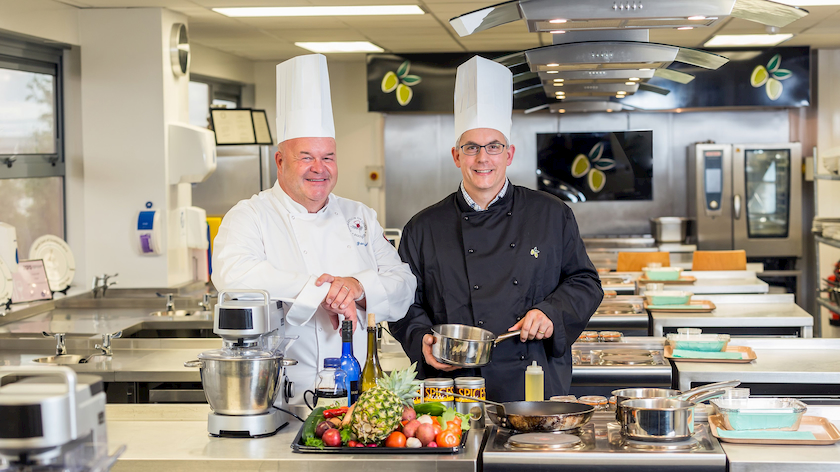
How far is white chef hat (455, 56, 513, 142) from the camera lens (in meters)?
2.65

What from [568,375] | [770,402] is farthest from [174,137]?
[770,402]

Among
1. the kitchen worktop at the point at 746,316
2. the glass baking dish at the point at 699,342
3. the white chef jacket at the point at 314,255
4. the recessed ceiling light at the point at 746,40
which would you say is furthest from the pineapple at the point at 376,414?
the recessed ceiling light at the point at 746,40

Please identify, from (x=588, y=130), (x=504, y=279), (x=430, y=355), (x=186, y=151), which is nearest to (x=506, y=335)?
(x=430, y=355)

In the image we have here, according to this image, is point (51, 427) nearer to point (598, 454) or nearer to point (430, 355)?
point (598, 454)

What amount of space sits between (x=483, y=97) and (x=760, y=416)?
4.15 feet

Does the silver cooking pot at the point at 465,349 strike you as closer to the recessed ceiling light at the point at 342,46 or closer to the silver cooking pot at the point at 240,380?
the silver cooking pot at the point at 240,380

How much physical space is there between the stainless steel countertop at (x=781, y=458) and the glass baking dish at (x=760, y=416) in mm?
67

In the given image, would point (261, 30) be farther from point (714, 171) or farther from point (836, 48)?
point (836, 48)

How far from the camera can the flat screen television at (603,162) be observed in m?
7.94

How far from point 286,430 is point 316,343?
20.0 inches

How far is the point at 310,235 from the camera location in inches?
102

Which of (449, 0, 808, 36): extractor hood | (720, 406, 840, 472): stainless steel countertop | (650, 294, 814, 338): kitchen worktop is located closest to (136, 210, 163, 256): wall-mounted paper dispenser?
(650, 294, 814, 338): kitchen worktop

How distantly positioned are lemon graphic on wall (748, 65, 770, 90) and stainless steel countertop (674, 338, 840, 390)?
14.7 ft

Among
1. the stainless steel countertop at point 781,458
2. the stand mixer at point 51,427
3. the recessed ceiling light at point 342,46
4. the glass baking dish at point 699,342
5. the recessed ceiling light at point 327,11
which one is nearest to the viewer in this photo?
the stand mixer at point 51,427
